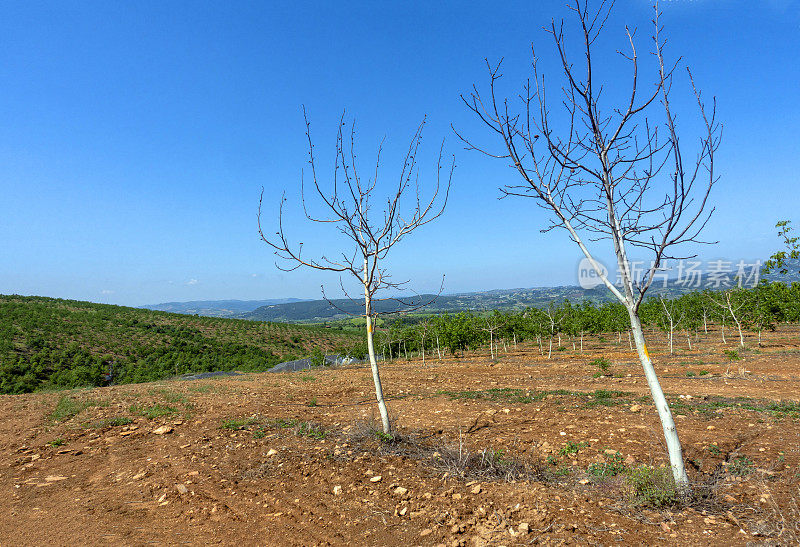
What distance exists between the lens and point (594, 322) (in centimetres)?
4134

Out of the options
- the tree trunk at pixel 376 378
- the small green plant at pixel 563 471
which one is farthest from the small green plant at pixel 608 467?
the tree trunk at pixel 376 378

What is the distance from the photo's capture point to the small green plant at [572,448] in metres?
5.87

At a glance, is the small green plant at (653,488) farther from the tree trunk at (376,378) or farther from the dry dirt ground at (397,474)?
the tree trunk at (376,378)

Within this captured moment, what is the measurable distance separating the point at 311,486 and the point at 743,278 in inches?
1784

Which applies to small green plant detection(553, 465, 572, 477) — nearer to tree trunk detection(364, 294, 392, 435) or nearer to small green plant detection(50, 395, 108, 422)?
tree trunk detection(364, 294, 392, 435)

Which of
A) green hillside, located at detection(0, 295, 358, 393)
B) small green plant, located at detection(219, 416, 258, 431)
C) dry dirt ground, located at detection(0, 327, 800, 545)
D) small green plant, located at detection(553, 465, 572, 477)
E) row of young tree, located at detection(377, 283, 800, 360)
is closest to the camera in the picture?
dry dirt ground, located at detection(0, 327, 800, 545)

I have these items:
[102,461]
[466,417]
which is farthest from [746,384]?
[102,461]

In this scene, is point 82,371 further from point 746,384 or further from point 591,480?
point 746,384

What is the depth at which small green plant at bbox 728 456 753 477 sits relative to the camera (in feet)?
15.5

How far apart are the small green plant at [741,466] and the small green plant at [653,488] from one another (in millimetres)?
1436

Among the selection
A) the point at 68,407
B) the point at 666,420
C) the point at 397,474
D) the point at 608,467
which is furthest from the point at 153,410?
the point at 666,420

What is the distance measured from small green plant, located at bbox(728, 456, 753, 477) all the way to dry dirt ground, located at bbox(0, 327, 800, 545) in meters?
0.03

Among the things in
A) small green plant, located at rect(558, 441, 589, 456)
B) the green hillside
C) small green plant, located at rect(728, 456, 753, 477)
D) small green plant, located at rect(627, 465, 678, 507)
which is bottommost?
the green hillside

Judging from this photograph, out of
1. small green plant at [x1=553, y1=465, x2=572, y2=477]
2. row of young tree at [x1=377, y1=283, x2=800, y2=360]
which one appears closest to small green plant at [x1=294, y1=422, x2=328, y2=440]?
small green plant at [x1=553, y1=465, x2=572, y2=477]
